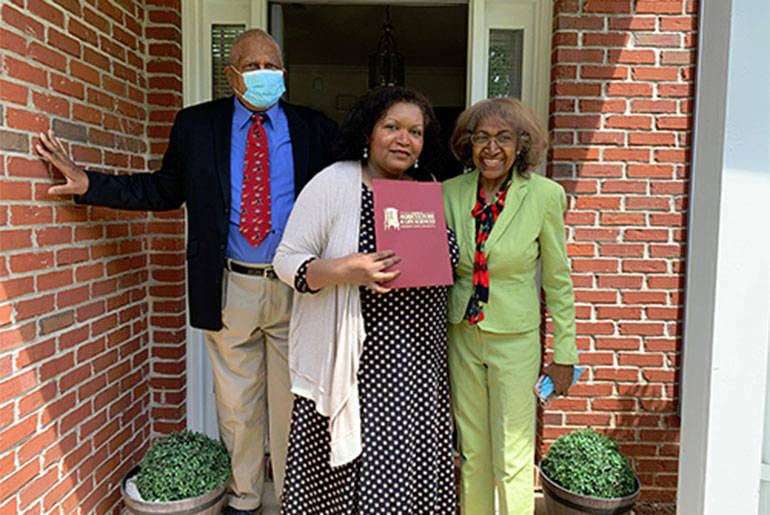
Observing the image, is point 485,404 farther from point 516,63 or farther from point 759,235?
point 516,63

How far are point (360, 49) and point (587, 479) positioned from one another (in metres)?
5.79

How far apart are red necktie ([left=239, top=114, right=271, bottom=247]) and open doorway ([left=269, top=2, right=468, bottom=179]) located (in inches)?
78.8

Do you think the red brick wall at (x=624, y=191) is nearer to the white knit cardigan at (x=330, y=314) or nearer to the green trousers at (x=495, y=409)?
the green trousers at (x=495, y=409)

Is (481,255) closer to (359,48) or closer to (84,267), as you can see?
→ (84,267)

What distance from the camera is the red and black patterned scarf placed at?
76.1 inches

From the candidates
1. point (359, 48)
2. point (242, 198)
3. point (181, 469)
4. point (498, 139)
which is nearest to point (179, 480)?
point (181, 469)

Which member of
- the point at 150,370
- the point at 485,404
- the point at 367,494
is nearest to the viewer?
the point at 367,494

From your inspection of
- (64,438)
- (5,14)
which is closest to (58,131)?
(5,14)

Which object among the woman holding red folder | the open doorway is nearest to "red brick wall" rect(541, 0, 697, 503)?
the woman holding red folder

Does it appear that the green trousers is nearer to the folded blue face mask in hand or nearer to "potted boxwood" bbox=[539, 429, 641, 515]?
the folded blue face mask in hand

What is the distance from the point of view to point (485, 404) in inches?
79.9

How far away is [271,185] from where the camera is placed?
222 cm

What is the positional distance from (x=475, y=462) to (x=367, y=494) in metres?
0.45

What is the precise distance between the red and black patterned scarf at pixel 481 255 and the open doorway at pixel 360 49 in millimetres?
2583
